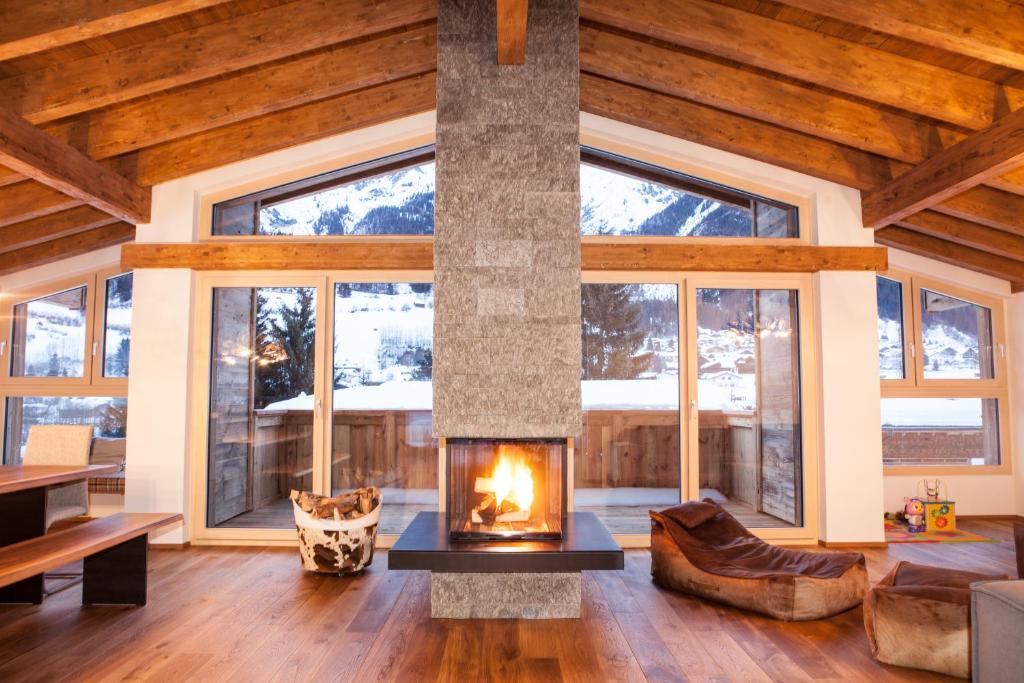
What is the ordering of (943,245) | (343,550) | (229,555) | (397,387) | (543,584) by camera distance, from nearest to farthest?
(543,584) < (343,550) < (229,555) < (397,387) < (943,245)

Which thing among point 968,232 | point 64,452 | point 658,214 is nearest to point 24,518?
point 64,452

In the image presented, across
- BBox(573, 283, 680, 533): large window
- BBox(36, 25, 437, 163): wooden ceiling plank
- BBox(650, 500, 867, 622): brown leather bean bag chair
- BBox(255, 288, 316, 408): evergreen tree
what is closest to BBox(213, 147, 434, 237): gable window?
BBox(255, 288, 316, 408): evergreen tree

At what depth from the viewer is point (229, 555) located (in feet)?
15.5

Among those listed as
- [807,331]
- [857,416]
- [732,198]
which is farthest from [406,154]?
[857,416]

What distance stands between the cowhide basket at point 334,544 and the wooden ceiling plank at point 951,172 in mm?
4221

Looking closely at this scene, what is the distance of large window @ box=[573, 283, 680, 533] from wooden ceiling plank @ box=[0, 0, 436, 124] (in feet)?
8.07

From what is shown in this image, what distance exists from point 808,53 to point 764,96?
527 millimetres

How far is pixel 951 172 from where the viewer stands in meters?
3.97

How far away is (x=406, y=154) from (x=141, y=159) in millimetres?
1968

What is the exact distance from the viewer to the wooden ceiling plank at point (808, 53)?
3.87 metres

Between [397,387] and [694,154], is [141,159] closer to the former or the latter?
[397,387]

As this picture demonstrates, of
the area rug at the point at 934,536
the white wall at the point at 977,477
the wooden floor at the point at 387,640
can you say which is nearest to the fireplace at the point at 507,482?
the wooden floor at the point at 387,640

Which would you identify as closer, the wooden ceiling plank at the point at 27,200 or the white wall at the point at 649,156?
the wooden ceiling plank at the point at 27,200

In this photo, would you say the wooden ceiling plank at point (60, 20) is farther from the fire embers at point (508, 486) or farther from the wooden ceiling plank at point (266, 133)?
the fire embers at point (508, 486)
